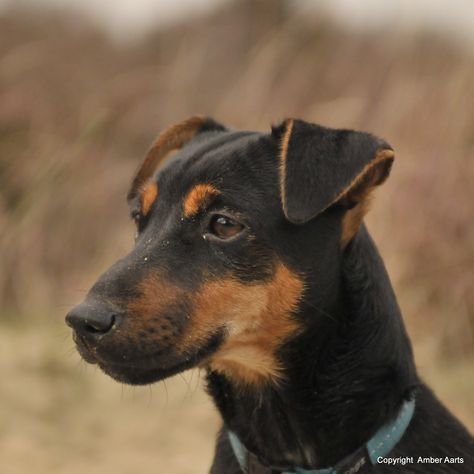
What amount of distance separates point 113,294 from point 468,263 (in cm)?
493

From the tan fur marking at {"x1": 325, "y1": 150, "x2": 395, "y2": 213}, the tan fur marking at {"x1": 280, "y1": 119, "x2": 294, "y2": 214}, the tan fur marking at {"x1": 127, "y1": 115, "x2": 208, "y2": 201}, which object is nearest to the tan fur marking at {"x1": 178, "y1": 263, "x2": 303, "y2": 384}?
the tan fur marking at {"x1": 280, "y1": 119, "x2": 294, "y2": 214}

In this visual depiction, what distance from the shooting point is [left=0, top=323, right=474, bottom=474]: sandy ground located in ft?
20.9

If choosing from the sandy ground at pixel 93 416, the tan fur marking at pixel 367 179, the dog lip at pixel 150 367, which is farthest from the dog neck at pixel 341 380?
the sandy ground at pixel 93 416

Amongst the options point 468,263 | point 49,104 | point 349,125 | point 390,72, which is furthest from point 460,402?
point 49,104

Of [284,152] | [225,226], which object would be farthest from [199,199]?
[284,152]

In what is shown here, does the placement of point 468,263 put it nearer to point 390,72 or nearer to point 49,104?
point 390,72

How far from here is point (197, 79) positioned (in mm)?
9383

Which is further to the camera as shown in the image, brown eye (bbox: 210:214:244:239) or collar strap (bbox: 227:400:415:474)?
brown eye (bbox: 210:214:244:239)

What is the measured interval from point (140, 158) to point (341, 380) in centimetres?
608

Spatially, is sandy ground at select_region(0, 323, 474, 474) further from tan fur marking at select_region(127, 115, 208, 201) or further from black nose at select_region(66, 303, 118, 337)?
black nose at select_region(66, 303, 118, 337)

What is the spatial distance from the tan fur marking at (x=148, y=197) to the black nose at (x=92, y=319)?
761mm

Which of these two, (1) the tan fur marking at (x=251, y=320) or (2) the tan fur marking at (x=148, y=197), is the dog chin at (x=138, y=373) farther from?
(2) the tan fur marking at (x=148, y=197)

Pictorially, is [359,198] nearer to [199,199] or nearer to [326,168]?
[326,168]

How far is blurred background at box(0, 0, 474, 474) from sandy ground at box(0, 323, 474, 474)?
0.05 feet
